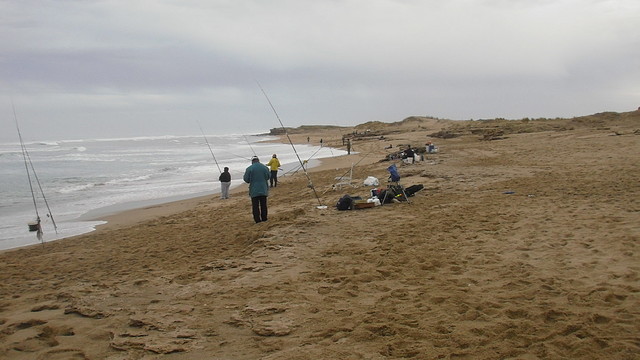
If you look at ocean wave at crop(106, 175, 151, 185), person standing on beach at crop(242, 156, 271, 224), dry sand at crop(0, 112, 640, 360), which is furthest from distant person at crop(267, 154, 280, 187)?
ocean wave at crop(106, 175, 151, 185)

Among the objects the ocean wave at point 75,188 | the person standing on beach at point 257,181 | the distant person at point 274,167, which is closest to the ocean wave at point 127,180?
the ocean wave at point 75,188

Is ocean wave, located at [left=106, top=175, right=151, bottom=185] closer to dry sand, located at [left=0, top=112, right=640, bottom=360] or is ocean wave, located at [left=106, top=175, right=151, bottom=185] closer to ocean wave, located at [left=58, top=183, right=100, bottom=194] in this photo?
ocean wave, located at [left=58, top=183, right=100, bottom=194]

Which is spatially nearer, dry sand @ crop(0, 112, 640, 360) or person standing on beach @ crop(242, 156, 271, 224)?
dry sand @ crop(0, 112, 640, 360)

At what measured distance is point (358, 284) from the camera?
497cm

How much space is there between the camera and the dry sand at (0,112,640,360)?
141 inches

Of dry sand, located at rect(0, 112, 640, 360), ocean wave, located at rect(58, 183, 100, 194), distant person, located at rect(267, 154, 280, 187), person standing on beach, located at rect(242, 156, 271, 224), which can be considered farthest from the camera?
ocean wave, located at rect(58, 183, 100, 194)

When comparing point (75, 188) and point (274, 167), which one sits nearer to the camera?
point (274, 167)

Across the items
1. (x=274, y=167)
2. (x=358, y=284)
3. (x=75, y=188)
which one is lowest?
(x=358, y=284)

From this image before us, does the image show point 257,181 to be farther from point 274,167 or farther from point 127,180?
point 127,180

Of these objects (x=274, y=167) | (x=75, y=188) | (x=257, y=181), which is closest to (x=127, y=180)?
(x=75, y=188)

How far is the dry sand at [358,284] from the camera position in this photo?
3572 mm

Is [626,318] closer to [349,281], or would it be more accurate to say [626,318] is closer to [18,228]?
[349,281]

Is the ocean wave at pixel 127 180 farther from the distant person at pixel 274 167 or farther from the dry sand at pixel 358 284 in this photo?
the dry sand at pixel 358 284

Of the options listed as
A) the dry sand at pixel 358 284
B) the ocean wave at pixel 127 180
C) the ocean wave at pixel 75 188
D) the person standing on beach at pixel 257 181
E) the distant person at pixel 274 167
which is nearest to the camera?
the dry sand at pixel 358 284
